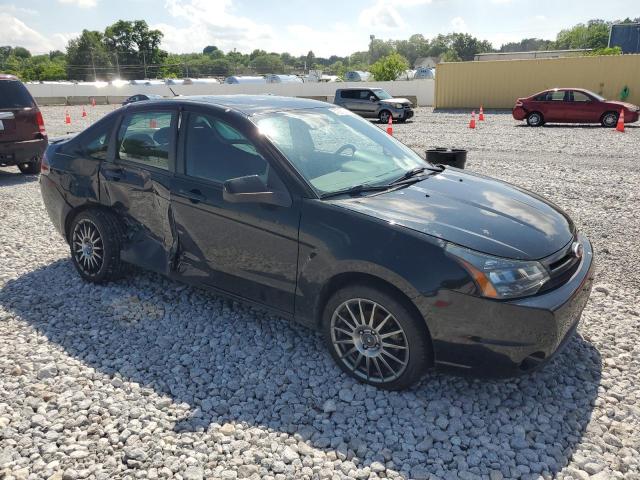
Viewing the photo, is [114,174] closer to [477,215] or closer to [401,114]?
[477,215]

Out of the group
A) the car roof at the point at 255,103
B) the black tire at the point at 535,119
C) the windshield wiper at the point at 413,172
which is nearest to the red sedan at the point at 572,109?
the black tire at the point at 535,119

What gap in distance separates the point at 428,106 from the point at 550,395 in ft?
109

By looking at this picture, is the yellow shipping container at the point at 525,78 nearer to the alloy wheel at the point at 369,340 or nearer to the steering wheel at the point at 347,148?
the steering wheel at the point at 347,148

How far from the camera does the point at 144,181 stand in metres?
4.23

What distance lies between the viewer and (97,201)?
15.3 ft

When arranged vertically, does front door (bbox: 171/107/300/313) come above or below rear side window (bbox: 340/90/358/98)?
below

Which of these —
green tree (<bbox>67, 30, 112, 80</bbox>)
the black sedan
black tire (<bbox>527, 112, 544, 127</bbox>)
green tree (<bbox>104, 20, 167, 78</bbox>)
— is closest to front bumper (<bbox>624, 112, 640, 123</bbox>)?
black tire (<bbox>527, 112, 544, 127</bbox>)

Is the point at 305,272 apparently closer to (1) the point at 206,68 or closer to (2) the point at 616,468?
(2) the point at 616,468

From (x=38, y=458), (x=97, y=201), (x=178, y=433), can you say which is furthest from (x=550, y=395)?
(x=97, y=201)

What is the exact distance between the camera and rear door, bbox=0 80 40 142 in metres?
9.02

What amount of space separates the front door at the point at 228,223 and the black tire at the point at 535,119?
18.5 meters

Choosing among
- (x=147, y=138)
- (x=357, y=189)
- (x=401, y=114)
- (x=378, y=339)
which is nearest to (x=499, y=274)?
(x=378, y=339)

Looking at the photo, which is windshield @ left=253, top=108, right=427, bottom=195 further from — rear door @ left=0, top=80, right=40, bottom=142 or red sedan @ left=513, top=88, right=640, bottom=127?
red sedan @ left=513, top=88, right=640, bottom=127

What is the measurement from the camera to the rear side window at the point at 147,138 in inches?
163
